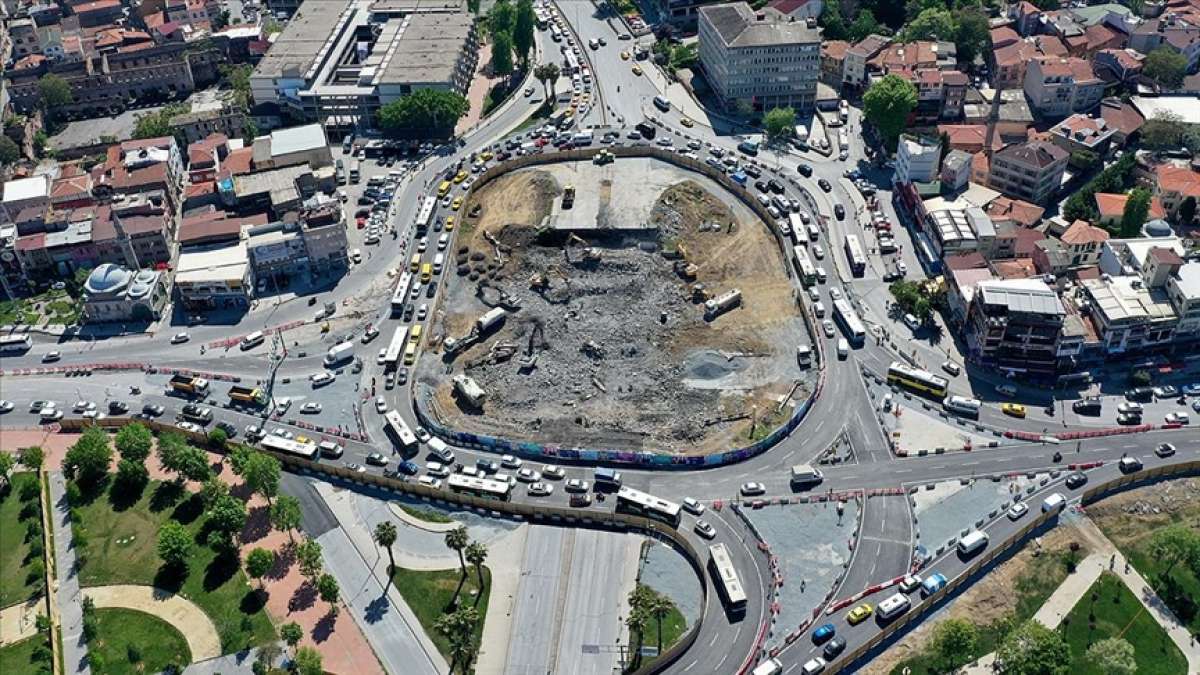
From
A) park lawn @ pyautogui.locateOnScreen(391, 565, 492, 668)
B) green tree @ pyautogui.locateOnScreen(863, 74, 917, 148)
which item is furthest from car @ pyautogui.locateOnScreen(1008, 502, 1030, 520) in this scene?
green tree @ pyautogui.locateOnScreen(863, 74, 917, 148)

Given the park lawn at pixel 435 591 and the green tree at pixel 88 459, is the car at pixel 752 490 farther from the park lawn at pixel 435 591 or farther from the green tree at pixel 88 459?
the green tree at pixel 88 459

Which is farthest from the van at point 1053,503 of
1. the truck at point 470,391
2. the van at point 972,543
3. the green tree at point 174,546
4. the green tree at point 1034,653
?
the green tree at point 174,546

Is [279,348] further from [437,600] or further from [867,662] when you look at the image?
[867,662]

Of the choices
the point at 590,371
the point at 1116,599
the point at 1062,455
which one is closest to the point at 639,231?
the point at 590,371

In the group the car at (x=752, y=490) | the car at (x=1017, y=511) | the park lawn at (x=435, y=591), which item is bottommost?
the park lawn at (x=435, y=591)

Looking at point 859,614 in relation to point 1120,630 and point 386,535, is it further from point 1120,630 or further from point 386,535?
point 386,535

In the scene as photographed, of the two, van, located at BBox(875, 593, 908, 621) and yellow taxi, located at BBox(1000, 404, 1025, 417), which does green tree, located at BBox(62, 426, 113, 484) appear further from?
yellow taxi, located at BBox(1000, 404, 1025, 417)
